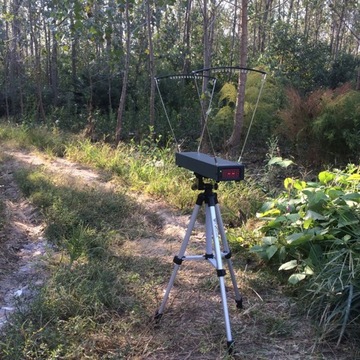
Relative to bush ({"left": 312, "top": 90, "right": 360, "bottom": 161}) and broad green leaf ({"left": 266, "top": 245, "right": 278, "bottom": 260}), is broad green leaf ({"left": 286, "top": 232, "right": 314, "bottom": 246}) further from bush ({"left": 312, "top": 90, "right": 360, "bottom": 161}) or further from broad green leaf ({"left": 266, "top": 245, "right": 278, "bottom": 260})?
bush ({"left": 312, "top": 90, "right": 360, "bottom": 161})

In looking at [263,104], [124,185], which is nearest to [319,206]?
[124,185]

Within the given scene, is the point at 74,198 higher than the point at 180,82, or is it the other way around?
the point at 180,82

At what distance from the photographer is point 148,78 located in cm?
1259

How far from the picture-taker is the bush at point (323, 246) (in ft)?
9.00

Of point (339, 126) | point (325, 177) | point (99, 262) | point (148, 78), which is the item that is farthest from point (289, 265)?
point (148, 78)

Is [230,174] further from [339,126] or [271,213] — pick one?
[339,126]

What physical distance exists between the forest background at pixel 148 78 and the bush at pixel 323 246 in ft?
10.4

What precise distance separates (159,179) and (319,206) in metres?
2.70

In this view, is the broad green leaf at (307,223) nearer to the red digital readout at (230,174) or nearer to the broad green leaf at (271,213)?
the broad green leaf at (271,213)

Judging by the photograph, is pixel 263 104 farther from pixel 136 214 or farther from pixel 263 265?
pixel 263 265

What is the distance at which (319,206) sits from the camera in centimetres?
350

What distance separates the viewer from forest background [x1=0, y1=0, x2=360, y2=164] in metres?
7.04

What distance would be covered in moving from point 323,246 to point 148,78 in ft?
32.5

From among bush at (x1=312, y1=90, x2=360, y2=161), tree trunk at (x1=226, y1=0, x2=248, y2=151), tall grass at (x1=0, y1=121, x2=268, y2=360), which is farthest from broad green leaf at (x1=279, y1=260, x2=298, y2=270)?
tree trunk at (x1=226, y1=0, x2=248, y2=151)
